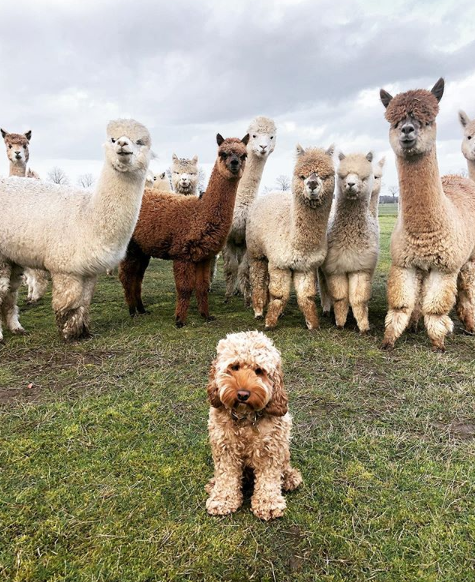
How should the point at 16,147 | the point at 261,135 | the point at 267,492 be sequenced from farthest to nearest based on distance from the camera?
the point at 16,147, the point at 261,135, the point at 267,492

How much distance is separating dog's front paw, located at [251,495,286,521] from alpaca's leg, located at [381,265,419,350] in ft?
10.1

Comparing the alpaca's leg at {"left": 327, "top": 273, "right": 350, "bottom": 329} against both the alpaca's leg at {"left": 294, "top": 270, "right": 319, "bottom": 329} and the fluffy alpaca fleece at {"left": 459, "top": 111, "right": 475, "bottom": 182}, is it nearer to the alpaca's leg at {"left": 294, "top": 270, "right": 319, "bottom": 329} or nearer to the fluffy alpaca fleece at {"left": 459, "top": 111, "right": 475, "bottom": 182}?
the alpaca's leg at {"left": 294, "top": 270, "right": 319, "bottom": 329}

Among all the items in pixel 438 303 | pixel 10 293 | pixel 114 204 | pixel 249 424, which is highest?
pixel 114 204

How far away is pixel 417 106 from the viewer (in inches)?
170

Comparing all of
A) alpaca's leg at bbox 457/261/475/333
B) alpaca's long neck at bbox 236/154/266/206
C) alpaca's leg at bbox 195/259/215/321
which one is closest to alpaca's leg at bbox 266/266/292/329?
alpaca's leg at bbox 195/259/215/321

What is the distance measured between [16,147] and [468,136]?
7504mm

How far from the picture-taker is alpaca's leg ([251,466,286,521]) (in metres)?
2.29

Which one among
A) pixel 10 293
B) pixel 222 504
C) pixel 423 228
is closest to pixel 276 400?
pixel 222 504

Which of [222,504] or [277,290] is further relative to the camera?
[277,290]

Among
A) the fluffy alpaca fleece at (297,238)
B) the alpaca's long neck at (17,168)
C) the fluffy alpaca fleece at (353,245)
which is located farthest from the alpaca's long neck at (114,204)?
the alpaca's long neck at (17,168)

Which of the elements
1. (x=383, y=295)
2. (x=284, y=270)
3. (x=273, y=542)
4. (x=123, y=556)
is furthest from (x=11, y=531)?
(x=383, y=295)

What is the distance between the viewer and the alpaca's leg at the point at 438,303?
15.6ft

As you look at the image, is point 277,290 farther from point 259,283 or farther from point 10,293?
point 10,293

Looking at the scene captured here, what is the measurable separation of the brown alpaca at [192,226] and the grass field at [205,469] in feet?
4.22
